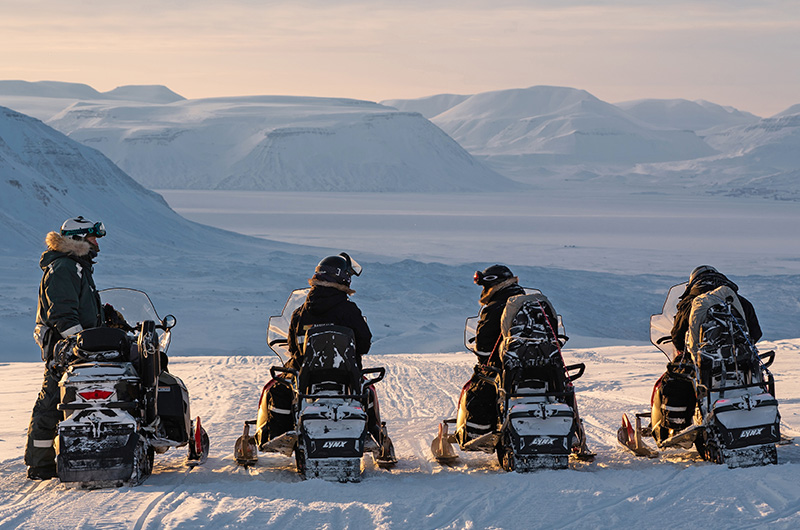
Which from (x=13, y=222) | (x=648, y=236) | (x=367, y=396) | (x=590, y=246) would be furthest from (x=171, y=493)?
(x=648, y=236)

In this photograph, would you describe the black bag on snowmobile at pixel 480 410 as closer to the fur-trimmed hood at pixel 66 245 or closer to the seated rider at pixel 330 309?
the seated rider at pixel 330 309

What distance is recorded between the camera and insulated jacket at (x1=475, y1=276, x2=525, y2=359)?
5984 millimetres

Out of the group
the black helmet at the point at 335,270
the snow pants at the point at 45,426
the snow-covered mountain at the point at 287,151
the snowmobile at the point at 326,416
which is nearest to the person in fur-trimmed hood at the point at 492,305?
the snowmobile at the point at 326,416

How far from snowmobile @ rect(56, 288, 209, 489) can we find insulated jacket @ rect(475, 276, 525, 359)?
1.90m

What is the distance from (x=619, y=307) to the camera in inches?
1011

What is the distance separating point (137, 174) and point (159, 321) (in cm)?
13518

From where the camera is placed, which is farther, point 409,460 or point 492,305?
point 409,460

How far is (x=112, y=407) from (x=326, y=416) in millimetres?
1165

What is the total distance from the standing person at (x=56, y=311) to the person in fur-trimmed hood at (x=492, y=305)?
2.38 meters

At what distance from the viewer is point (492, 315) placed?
19.6ft

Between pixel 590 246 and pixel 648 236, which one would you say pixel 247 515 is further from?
pixel 648 236

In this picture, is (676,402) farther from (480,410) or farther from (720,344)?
(480,410)

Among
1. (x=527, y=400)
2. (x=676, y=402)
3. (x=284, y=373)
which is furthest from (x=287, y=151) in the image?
(x=527, y=400)

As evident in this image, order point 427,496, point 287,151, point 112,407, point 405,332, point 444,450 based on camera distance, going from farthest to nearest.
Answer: point 287,151 → point 405,332 → point 444,450 → point 112,407 → point 427,496
